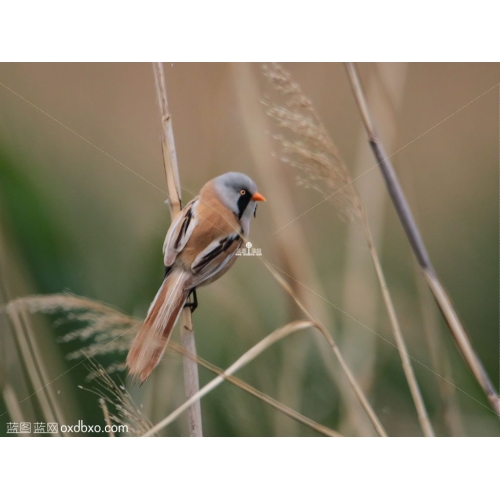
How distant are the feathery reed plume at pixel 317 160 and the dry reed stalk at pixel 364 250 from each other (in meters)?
0.03

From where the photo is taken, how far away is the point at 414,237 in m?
1.34

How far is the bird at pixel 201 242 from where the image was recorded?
135cm

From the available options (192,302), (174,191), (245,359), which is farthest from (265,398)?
(174,191)

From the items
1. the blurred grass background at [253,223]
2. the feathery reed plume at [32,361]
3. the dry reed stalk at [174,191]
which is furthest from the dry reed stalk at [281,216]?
the feathery reed plume at [32,361]

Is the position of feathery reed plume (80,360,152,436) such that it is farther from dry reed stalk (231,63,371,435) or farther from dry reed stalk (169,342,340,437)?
dry reed stalk (231,63,371,435)

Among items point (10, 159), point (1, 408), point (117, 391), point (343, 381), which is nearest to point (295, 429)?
point (343, 381)

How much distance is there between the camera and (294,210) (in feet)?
4.48

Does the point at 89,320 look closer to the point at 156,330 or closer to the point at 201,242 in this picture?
the point at 156,330

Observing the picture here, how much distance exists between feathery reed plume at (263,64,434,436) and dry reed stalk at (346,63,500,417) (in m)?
0.07

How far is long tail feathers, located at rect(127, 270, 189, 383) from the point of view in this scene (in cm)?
134

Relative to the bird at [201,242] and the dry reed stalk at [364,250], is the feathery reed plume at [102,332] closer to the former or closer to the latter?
the bird at [201,242]

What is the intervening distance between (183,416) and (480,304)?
2.13 feet

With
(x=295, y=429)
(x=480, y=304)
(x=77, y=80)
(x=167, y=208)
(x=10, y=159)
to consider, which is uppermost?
(x=77, y=80)

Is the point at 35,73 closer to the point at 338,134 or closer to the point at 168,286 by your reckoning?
the point at 168,286
